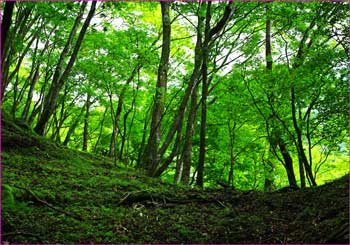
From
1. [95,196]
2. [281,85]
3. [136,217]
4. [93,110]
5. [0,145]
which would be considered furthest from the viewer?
[93,110]

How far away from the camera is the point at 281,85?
9.92m

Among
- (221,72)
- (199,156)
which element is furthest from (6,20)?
(221,72)

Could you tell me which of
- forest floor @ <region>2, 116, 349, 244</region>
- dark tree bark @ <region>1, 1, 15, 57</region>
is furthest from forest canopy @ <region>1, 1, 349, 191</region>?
forest floor @ <region>2, 116, 349, 244</region>

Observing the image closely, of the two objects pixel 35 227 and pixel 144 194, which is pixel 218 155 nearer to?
pixel 144 194

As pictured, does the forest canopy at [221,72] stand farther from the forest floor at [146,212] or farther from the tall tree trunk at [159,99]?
the forest floor at [146,212]

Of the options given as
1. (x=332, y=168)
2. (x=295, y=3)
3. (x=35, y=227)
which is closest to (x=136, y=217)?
(x=35, y=227)

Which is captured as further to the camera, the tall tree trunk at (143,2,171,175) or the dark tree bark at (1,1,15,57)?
the tall tree trunk at (143,2,171,175)

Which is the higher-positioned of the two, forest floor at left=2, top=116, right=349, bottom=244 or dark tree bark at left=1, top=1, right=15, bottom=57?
dark tree bark at left=1, top=1, right=15, bottom=57

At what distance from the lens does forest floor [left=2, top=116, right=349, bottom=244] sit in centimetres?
514

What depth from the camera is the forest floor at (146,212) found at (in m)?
5.14

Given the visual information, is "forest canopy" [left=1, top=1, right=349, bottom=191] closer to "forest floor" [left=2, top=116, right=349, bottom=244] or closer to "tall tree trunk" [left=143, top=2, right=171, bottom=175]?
"tall tree trunk" [left=143, top=2, right=171, bottom=175]

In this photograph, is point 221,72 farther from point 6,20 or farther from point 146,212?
point 6,20

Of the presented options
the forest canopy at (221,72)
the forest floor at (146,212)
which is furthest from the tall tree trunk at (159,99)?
the forest floor at (146,212)

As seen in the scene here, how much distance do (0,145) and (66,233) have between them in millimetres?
5157
